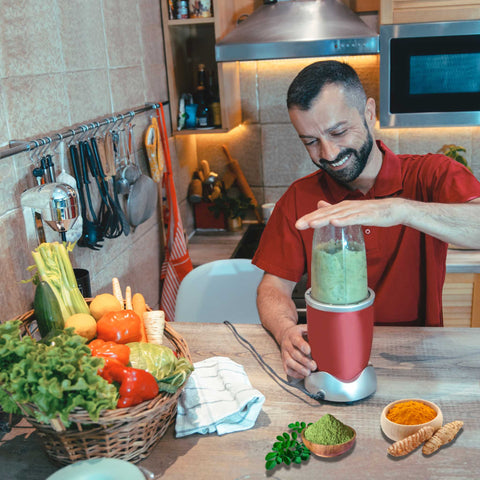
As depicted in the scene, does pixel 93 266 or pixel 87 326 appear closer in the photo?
pixel 87 326

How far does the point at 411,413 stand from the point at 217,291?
1.01 meters

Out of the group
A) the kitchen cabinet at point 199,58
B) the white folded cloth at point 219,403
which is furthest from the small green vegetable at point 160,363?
the kitchen cabinet at point 199,58

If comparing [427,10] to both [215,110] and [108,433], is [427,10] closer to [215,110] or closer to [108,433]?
[215,110]

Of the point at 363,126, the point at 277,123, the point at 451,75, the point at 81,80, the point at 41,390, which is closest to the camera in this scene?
the point at 41,390

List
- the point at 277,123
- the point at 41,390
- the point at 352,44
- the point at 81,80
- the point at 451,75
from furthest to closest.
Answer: the point at 277,123, the point at 451,75, the point at 352,44, the point at 81,80, the point at 41,390

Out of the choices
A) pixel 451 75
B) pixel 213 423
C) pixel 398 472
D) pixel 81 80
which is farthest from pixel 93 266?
pixel 451 75

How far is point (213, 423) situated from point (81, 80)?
1.13m

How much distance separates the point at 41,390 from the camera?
2.76ft

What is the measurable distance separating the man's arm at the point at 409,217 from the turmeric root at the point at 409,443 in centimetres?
38

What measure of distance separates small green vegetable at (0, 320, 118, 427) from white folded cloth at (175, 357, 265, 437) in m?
0.21

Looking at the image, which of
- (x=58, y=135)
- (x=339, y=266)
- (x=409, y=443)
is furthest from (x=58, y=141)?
(x=409, y=443)

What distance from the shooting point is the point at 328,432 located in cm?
100

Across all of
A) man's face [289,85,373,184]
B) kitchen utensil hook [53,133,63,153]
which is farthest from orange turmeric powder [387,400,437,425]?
kitchen utensil hook [53,133,63,153]

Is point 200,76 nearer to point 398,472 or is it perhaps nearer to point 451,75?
point 451,75
